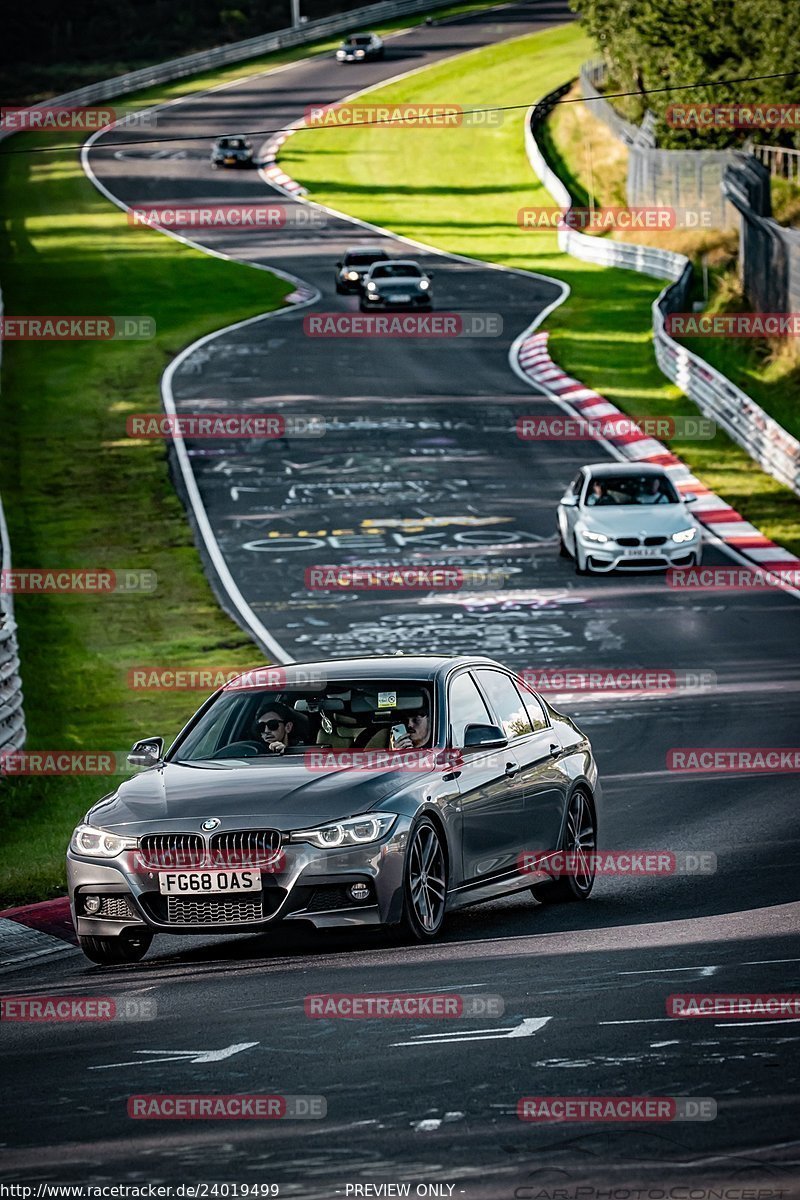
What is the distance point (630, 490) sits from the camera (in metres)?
29.1

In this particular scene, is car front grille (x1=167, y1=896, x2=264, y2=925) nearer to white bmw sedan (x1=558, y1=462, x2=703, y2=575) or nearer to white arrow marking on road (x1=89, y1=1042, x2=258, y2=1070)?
white arrow marking on road (x1=89, y1=1042, x2=258, y2=1070)

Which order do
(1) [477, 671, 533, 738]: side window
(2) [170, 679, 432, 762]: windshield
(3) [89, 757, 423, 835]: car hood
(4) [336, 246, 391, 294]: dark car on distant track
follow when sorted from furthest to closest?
(4) [336, 246, 391, 294]: dark car on distant track, (1) [477, 671, 533, 738]: side window, (2) [170, 679, 432, 762]: windshield, (3) [89, 757, 423, 835]: car hood

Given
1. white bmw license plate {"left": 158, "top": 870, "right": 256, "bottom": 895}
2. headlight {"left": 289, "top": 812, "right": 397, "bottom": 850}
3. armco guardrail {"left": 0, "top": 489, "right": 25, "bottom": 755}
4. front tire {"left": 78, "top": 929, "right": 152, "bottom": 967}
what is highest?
headlight {"left": 289, "top": 812, "right": 397, "bottom": 850}

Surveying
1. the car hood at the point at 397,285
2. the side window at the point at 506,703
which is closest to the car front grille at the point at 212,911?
the side window at the point at 506,703

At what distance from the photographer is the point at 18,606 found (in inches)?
1119

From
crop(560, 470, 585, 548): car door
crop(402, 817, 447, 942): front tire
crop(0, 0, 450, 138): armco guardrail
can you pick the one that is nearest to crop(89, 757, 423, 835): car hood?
crop(402, 817, 447, 942): front tire

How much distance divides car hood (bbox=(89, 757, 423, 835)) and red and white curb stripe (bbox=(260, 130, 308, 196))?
222 ft

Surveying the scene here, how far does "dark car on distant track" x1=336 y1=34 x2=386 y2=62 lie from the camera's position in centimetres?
10425

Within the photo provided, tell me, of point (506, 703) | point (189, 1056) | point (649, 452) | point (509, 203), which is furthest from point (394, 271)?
point (189, 1056)

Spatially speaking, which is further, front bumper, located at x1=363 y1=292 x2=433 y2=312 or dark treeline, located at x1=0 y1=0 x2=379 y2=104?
dark treeline, located at x1=0 y1=0 x2=379 y2=104

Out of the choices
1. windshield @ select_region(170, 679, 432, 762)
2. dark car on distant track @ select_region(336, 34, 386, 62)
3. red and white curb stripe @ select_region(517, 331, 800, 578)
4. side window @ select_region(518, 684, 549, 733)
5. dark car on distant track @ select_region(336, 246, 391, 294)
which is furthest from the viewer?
dark car on distant track @ select_region(336, 34, 386, 62)

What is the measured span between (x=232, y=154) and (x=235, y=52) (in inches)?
1198

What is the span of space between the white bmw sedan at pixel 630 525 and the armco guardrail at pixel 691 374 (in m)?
4.63

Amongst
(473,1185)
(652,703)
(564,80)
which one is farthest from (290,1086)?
(564,80)
